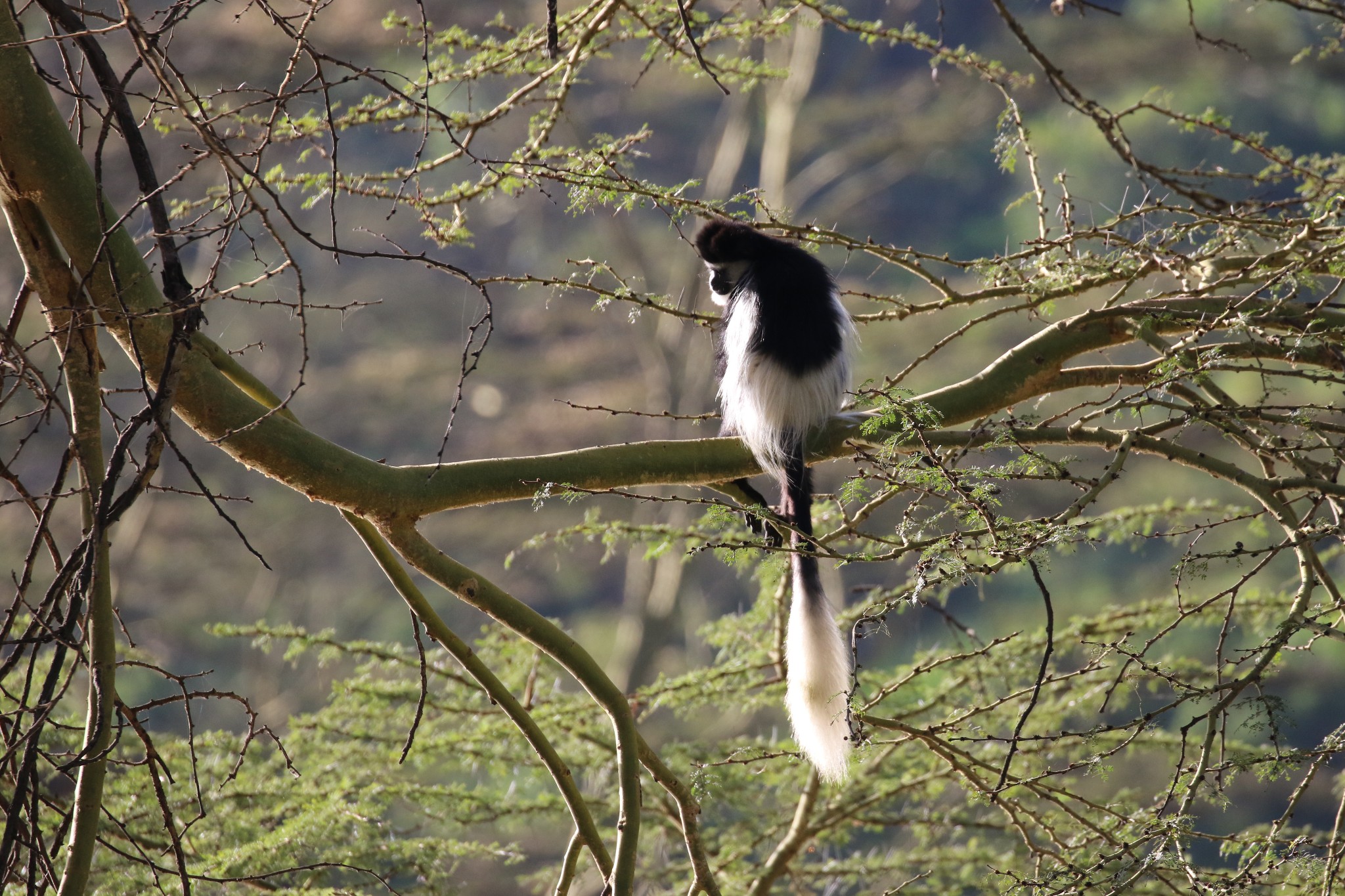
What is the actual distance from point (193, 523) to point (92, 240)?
9.51m

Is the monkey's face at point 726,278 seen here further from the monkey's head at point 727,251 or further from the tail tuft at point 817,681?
the tail tuft at point 817,681

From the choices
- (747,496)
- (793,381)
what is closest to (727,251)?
(793,381)

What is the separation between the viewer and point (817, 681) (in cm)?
190

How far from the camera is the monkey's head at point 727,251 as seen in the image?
2.74 meters

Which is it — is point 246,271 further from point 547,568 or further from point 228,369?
point 228,369

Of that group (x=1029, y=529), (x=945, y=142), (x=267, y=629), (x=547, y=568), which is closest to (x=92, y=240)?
(x=1029, y=529)

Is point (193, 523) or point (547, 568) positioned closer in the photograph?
point (193, 523)

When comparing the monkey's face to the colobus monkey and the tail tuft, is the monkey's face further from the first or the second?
the tail tuft

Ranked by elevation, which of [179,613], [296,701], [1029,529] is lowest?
[1029,529]

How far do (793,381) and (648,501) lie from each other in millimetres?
397

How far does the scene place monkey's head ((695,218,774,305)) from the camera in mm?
2740

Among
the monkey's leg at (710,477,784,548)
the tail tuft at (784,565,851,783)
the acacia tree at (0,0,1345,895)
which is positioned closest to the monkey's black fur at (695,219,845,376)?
the acacia tree at (0,0,1345,895)

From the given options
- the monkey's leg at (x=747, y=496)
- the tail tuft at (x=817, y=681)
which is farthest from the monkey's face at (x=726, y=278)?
the tail tuft at (x=817, y=681)

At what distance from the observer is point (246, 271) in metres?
9.04
